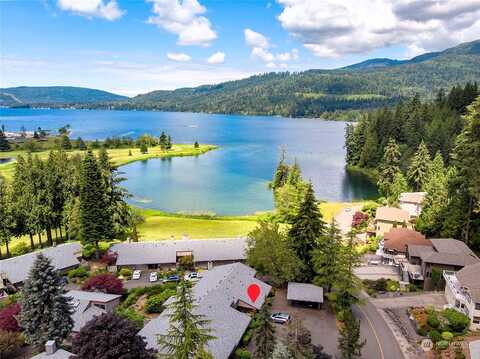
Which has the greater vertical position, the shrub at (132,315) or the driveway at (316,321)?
the shrub at (132,315)

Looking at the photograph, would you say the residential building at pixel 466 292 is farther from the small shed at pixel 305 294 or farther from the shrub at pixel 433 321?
the small shed at pixel 305 294

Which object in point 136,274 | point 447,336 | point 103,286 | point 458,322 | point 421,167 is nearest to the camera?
point 447,336

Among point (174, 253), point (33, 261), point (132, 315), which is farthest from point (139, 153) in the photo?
point (132, 315)

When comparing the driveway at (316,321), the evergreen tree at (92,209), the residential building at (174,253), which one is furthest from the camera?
the evergreen tree at (92,209)

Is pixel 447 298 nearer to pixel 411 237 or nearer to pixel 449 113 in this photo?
pixel 411 237

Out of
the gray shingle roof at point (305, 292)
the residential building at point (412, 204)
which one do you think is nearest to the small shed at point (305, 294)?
the gray shingle roof at point (305, 292)

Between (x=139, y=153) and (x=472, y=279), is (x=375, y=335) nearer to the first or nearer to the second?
(x=472, y=279)
